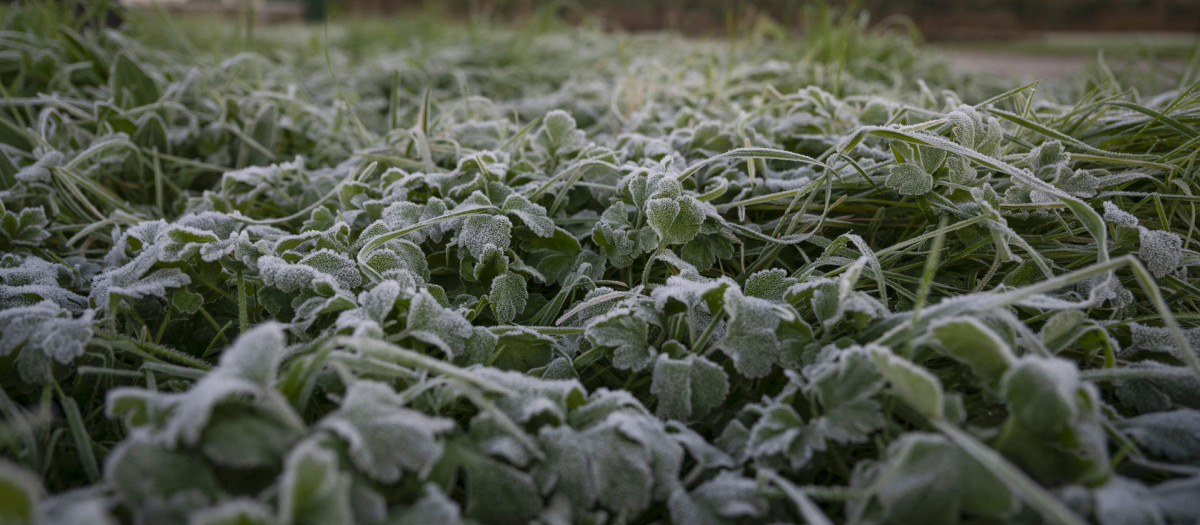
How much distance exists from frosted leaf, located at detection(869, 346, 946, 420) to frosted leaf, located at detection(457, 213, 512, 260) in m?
0.50

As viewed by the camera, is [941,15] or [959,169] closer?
[959,169]

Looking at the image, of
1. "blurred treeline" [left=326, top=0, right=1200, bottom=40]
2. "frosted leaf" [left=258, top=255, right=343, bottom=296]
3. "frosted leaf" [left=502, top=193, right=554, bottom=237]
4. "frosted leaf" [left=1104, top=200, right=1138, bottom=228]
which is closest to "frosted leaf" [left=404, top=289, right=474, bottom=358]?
"frosted leaf" [left=258, top=255, right=343, bottom=296]

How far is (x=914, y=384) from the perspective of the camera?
0.52 metres

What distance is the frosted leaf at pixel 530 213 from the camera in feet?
2.87

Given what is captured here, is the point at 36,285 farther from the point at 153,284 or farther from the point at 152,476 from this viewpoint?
the point at 152,476

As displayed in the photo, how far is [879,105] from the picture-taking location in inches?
46.1

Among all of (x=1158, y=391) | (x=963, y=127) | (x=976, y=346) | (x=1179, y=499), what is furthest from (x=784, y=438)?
(x=963, y=127)

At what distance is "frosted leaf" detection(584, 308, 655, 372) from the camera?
0.70 metres

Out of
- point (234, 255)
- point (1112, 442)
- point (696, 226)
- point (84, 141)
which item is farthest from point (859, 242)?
point (84, 141)

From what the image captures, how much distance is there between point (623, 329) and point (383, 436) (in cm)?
30

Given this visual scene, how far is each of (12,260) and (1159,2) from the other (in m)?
9.39

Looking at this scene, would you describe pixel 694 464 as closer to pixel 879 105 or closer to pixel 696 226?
pixel 696 226

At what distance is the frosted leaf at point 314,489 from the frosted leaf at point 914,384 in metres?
0.45

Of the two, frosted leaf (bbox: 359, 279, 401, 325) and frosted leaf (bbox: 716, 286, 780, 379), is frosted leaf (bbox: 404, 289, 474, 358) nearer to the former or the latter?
frosted leaf (bbox: 359, 279, 401, 325)
